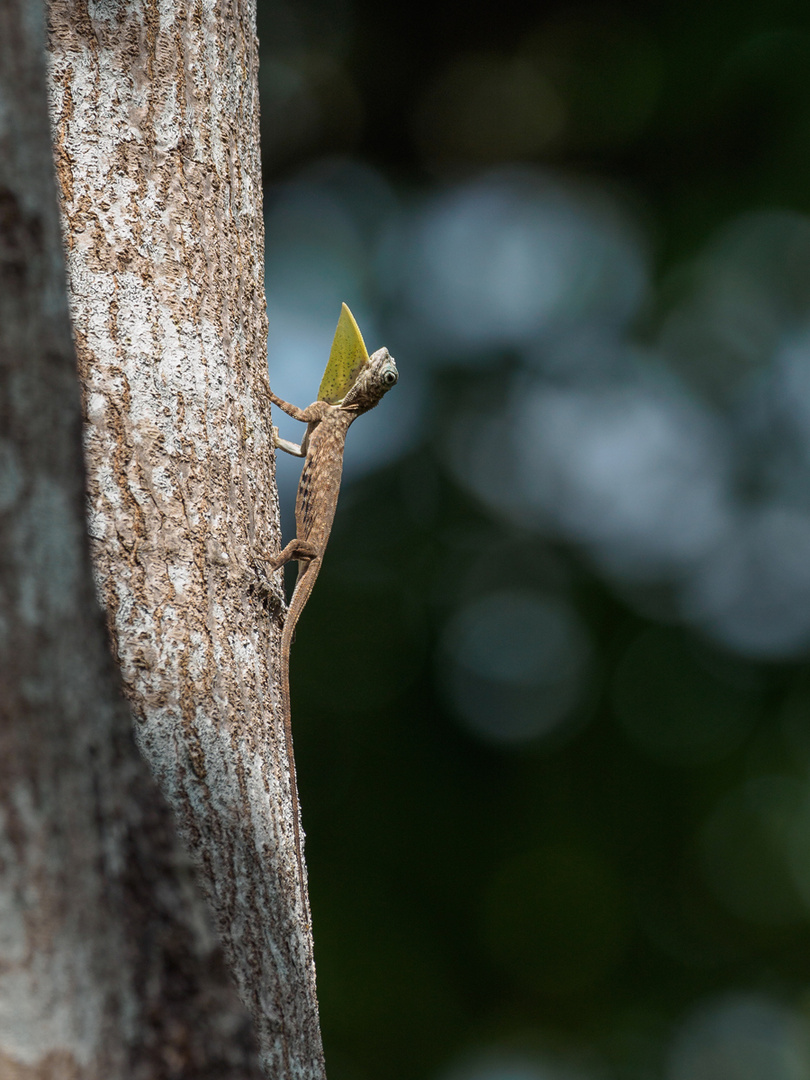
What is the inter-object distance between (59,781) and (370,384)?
323cm

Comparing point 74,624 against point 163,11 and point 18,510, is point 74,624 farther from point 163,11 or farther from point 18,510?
point 163,11

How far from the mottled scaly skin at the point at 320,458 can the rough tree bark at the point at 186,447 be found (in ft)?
4.22

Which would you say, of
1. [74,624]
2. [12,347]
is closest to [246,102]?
[12,347]

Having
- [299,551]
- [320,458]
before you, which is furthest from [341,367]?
[299,551]

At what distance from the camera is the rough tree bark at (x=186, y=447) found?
5.49 ft

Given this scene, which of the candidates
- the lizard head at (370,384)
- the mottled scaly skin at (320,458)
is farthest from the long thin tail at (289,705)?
the lizard head at (370,384)

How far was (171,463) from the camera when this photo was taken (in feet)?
5.88

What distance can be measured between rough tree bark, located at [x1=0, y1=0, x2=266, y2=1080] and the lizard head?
297cm

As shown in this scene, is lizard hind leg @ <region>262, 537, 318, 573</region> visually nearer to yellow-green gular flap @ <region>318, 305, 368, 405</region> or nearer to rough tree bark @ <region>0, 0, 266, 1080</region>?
yellow-green gular flap @ <region>318, 305, 368, 405</region>

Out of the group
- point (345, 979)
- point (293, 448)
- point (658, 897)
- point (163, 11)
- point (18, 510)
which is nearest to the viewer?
point (18, 510)

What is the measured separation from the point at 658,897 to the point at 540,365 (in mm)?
5812

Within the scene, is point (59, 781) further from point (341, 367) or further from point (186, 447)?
point (341, 367)

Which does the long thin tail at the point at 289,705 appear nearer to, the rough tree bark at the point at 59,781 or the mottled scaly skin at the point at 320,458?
the mottled scaly skin at the point at 320,458

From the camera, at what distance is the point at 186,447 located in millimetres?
1822
